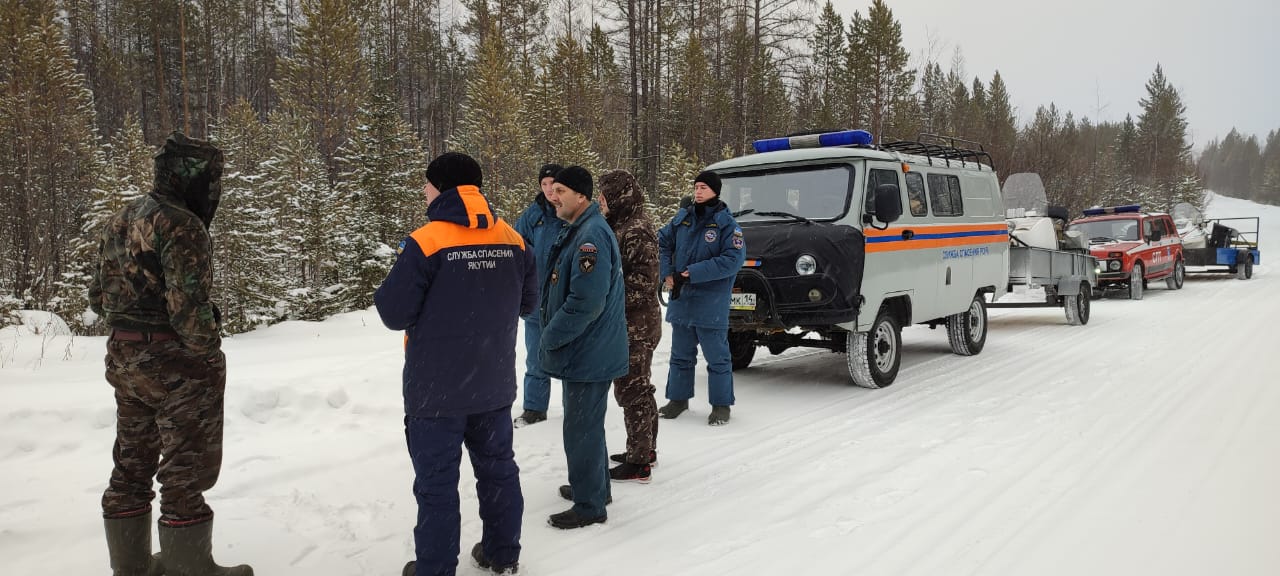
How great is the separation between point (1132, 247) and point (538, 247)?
16493mm

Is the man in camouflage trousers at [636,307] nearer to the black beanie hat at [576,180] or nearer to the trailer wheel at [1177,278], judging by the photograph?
the black beanie hat at [576,180]

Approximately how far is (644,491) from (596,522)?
0.59 meters

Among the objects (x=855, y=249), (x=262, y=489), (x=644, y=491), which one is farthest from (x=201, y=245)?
(x=855, y=249)

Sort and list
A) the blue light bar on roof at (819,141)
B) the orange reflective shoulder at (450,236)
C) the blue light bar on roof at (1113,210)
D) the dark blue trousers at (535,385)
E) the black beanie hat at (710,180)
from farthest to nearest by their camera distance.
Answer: the blue light bar on roof at (1113,210) → the blue light bar on roof at (819,141) → the dark blue trousers at (535,385) → the black beanie hat at (710,180) → the orange reflective shoulder at (450,236)

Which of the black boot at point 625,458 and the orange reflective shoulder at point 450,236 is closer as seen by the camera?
the orange reflective shoulder at point 450,236

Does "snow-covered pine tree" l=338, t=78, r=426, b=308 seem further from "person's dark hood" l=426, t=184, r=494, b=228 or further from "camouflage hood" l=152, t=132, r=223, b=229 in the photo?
"person's dark hood" l=426, t=184, r=494, b=228

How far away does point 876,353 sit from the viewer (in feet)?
24.8

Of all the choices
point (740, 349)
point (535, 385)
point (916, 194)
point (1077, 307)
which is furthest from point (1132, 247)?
point (535, 385)

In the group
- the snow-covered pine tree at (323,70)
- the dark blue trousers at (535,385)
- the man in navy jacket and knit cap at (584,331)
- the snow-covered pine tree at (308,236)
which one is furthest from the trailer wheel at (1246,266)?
the snow-covered pine tree at (323,70)

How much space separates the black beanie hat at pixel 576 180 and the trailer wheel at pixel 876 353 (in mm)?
4363

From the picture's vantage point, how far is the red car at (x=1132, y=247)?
16859 millimetres

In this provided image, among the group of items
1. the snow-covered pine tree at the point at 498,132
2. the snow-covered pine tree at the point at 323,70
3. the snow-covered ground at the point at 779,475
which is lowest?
the snow-covered ground at the point at 779,475

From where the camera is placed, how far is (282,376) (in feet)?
20.2

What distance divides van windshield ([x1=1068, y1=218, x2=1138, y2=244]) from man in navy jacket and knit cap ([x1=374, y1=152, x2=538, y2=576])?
60.2 feet
